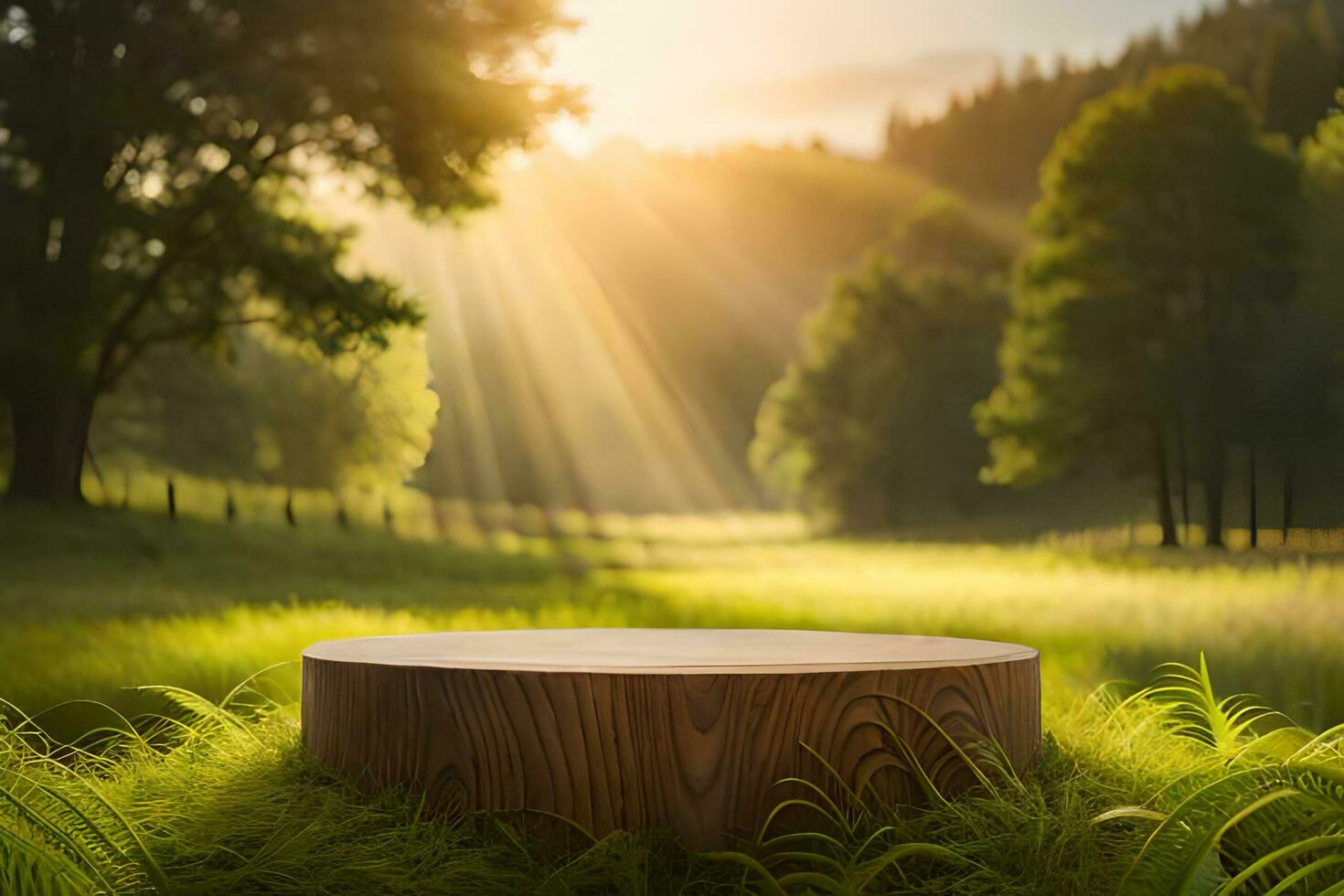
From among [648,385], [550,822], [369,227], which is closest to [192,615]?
[369,227]

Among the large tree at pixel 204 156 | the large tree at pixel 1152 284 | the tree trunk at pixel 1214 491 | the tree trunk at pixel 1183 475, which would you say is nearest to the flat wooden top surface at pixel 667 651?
the tree trunk at pixel 1214 491

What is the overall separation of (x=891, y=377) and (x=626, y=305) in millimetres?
2447

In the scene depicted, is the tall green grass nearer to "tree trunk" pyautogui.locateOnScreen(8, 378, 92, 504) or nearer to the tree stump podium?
the tree stump podium

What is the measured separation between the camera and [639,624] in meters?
6.75

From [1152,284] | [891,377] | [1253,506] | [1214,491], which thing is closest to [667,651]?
[1253,506]

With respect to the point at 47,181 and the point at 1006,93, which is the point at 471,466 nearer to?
the point at 47,181

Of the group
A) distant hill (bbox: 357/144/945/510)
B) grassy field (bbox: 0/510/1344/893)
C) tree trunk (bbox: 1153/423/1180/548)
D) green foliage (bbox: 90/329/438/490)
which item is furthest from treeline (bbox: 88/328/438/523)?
tree trunk (bbox: 1153/423/1180/548)

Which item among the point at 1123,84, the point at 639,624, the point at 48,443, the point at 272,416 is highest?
the point at 1123,84

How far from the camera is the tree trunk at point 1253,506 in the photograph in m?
5.50

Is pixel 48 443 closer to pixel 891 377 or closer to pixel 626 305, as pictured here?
pixel 626 305

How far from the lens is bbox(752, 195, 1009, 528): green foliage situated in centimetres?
Result: 950

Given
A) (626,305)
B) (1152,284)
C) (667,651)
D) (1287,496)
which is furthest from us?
(626,305)

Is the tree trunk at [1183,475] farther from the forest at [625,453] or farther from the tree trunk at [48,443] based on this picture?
the tree trunk at [48,443]

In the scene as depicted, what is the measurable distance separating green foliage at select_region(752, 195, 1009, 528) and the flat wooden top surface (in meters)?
5.70
